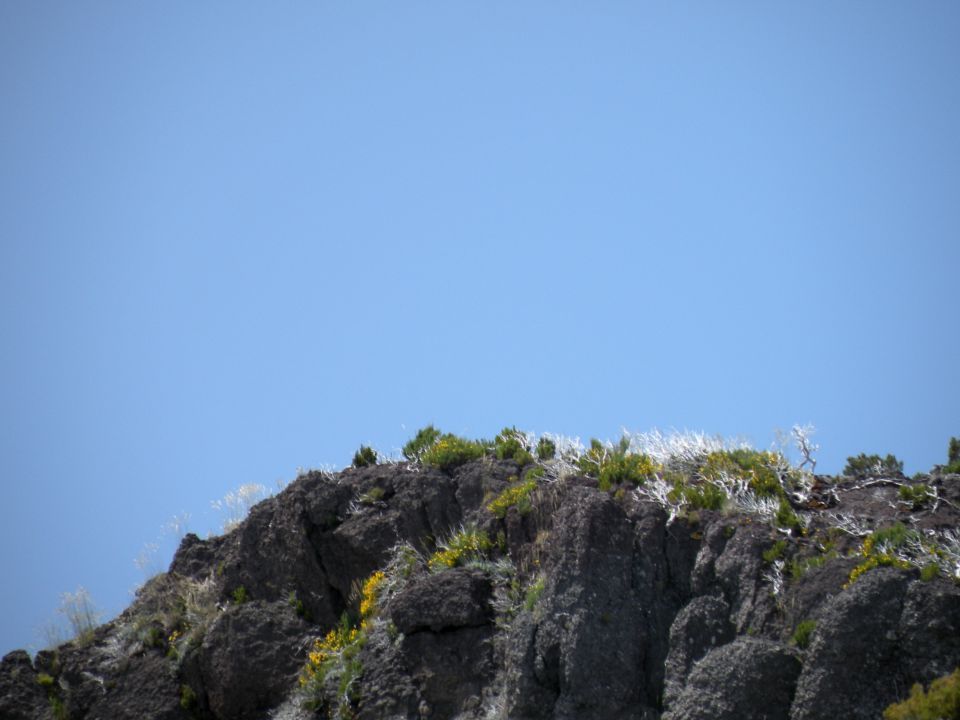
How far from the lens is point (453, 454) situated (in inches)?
729

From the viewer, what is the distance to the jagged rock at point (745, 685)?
37.6 ft

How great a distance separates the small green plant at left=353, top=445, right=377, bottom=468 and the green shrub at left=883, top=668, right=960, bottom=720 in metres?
11.4

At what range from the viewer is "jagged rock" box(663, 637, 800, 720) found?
37.6 ft

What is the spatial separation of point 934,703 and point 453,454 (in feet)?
33.1

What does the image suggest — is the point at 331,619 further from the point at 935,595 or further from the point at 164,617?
the point at 935,595

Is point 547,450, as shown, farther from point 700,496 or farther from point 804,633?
point 804,633

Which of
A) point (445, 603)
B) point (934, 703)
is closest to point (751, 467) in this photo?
point (445, 603)

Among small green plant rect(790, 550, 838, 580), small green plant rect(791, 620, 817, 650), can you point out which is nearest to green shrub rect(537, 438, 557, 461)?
small green plant rect(790, 550, 838, 580)

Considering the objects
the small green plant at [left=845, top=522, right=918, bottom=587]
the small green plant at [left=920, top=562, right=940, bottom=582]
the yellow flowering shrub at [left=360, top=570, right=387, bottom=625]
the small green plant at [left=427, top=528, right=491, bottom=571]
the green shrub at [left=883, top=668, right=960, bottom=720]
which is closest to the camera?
the green shrub at [left=883, top=668, right=960, bottom=720]

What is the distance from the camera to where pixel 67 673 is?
741 inches

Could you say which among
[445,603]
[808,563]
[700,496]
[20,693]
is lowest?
[808,563]

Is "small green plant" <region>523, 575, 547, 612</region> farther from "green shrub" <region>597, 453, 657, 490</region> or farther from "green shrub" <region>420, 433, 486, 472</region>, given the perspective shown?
"green shrub" <region>420, 433, 486, 472</region>

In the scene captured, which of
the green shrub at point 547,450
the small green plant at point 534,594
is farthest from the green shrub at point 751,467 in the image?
the green shrub at point 547,450

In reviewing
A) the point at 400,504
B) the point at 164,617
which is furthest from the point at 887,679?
the point at 164,617
